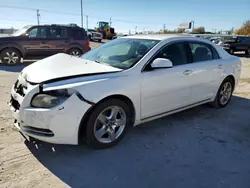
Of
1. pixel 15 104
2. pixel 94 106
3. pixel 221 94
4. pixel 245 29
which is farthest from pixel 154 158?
pixel 245 29

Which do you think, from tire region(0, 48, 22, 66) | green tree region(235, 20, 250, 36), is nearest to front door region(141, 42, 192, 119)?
tire region(0, 48, 22, 66)

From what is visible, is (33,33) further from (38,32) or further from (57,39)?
Answer: (57,39)

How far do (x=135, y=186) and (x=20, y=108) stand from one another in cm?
165

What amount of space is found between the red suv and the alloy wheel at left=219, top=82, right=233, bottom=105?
26.3 feet

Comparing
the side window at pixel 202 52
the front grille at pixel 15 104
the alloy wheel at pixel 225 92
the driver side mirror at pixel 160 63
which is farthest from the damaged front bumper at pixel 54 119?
the alloy wheel at pixel 225 92

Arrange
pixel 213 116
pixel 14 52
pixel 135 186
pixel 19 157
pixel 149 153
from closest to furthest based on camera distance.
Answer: pixel 135 186 < pixel 19 157 < pixel 149 153 < pixel 213 116 < pixel 14 52

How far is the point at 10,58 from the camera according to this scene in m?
10.3

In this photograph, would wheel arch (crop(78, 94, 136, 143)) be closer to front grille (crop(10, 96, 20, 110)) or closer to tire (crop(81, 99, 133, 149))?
tire (crop(81, 99, 133, 149))

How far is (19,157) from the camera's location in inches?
119

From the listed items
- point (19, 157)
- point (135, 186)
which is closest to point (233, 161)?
point (135, 186)

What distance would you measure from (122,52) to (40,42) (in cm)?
794

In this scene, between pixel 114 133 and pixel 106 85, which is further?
pixel 114 133

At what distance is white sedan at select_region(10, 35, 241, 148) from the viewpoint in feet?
9.33

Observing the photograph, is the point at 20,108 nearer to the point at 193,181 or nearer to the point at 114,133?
the point at 114,133
